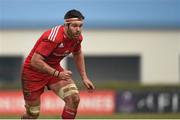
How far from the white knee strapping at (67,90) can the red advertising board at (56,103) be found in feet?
42.8

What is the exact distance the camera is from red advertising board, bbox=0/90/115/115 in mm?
25094

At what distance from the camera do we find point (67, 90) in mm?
11586

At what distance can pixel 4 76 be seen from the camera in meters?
41.6

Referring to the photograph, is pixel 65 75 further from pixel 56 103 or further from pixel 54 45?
pixel 56 103

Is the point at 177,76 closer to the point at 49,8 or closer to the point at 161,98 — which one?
the point at 49,8

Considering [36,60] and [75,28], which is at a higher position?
[75,28]

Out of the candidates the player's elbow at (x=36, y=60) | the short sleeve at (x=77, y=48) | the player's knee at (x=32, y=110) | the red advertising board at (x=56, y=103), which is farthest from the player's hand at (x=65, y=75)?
the red advertising board at (x=56, y=103)

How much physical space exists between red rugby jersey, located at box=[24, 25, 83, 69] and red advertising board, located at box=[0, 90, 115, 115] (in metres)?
13.1

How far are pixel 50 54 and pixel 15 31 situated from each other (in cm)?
2735

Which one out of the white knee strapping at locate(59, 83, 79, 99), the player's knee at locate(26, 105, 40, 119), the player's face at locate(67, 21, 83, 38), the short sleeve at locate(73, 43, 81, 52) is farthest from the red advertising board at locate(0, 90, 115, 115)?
the player's face at locate(67, 21, 83, 38)

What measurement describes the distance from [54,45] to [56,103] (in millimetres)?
14012

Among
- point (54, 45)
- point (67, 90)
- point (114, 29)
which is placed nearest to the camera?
point (54, 45)

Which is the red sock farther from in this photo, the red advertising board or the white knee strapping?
the red advertising board

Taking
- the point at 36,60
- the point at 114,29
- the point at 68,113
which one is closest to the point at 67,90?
the point at 68,113
